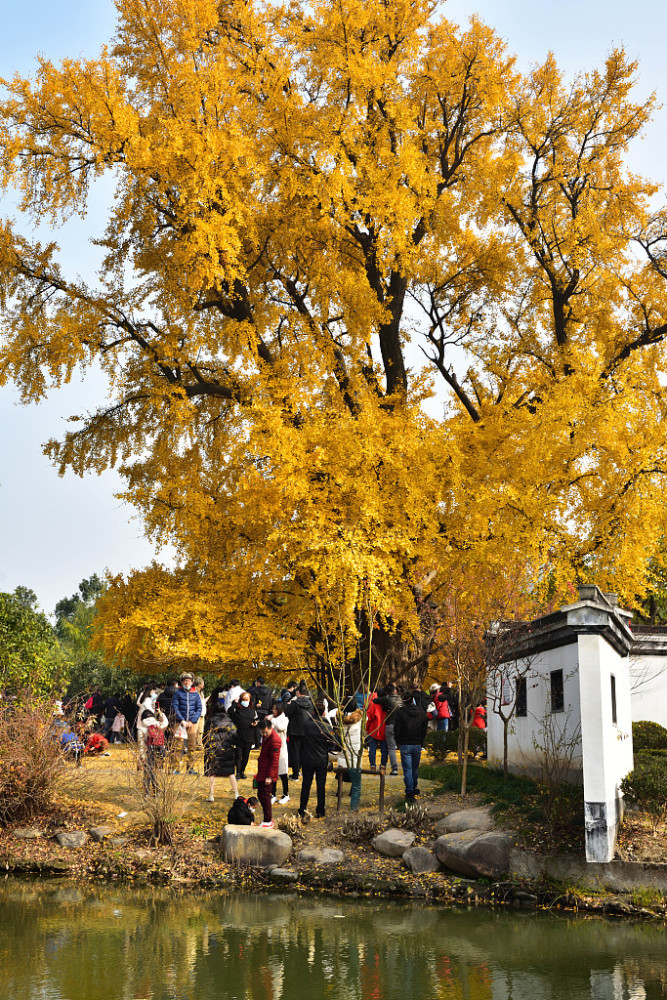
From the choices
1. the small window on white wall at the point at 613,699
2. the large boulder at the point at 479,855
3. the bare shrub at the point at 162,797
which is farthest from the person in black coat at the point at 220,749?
the small window on white wall at the point at 613,699

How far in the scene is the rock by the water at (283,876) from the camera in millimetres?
14438

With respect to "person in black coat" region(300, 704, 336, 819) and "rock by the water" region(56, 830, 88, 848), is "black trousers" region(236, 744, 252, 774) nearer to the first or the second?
"person in black coat" region(300, 704, 336, 819)

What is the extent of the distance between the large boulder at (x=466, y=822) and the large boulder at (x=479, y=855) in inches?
25.3

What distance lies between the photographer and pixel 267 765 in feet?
51.8

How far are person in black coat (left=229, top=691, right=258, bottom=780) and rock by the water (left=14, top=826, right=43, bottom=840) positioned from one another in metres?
3.86

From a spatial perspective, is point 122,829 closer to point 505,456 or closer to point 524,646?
point 524,646

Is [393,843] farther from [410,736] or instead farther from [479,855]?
[410,736]

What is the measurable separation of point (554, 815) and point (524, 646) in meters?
4.37

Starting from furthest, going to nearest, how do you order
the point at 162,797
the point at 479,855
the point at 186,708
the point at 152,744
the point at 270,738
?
the point at 186,708
the point at 152,744
the point at 270,738
the point at 162,797
the point at 479,855

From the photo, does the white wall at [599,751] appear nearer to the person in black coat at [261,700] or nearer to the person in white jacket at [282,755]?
the person in white jacket at [282,755]

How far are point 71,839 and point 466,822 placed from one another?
6.31 meters

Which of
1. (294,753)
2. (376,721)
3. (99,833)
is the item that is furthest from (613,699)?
(99,833)

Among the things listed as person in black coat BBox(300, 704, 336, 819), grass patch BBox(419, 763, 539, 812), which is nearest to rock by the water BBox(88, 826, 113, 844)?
person in black coat BBox(300, 704, 336, 819)

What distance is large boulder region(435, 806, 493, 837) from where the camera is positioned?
1535cm
